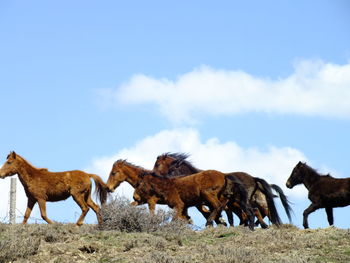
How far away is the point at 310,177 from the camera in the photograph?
19.6 metres

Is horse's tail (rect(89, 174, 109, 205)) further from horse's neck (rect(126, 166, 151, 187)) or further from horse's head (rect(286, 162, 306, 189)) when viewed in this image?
horse's head (rect(286, 162, 306, 189))

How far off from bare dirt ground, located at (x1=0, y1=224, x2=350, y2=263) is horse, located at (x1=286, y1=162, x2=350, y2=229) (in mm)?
3867

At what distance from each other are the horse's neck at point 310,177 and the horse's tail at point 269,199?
6.88 ft

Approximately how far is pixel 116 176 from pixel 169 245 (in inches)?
230

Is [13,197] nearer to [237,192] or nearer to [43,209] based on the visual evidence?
[43,209]

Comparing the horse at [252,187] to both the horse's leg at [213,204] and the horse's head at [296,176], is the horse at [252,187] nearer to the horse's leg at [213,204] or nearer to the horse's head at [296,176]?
the horse's leg at [213,204]

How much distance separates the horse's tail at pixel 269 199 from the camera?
17.7 m

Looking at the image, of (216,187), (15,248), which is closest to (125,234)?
(15,248)

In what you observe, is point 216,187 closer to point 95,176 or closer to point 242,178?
point 242,178

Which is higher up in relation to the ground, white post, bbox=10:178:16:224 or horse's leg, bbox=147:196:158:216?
white post, bbox=10:178:16:224

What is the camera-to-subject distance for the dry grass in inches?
484

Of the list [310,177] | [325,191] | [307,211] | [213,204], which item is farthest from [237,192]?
[310,177]

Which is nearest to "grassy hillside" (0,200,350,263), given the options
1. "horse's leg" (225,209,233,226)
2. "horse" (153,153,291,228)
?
"horse" (153,153,291,228)

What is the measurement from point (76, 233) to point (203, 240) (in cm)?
268
